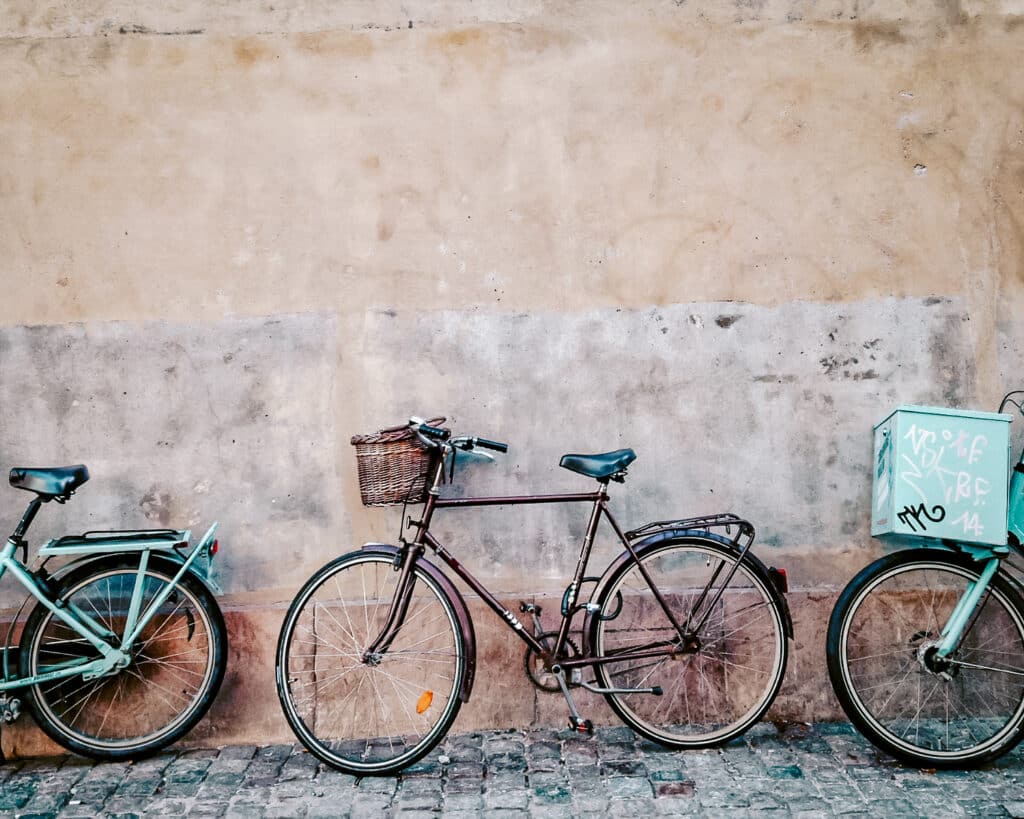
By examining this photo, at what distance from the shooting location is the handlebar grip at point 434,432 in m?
4.47

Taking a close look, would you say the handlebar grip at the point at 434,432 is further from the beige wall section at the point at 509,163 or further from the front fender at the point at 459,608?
the beige wall section at the point at 509,163

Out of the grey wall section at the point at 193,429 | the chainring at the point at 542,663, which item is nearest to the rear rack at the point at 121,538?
the grey wall section at the point at 193,429

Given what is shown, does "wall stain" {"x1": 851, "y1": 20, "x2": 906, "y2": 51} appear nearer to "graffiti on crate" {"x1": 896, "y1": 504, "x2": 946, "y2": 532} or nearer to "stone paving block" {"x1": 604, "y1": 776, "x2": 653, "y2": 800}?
"graffiti on crate" {"x1": 896, "y1": 504, "x2": 946, "y2": 532}

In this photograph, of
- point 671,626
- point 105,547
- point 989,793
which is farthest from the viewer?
point 671,626

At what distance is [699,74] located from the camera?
5191 millimetres

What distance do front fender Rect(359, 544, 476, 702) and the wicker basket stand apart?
9.0 inches

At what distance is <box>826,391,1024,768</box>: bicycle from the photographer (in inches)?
185

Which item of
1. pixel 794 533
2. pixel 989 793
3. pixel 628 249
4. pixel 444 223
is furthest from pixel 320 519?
pixel 989 793

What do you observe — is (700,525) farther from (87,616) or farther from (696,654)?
(87,616)

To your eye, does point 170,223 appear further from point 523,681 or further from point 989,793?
point 989,793

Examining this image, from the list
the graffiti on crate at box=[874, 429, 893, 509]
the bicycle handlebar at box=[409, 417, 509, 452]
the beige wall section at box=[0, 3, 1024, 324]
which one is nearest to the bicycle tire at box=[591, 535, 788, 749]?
the graffiti on crate at box=[874, 429, 893, 509]

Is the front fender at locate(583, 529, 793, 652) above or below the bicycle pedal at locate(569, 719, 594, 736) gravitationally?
above

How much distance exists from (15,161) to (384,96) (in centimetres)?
196

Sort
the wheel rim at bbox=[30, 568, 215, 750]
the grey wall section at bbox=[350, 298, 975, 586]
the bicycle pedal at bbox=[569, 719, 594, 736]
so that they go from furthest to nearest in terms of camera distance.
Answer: the grey wall section at bbox=[350, 298, 975, 586]
the wheel rim at bbox=[30, 568, 215, 750]
the bicycle pedal at bbox=[569, 719, 594, 736]
